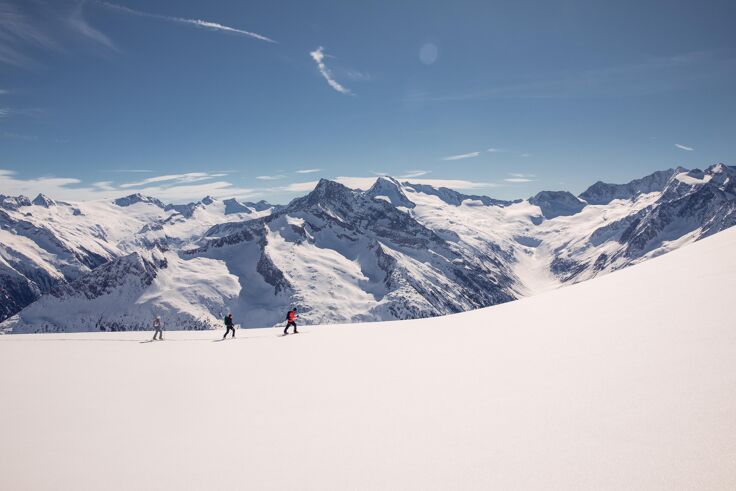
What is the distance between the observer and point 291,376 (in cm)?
1240

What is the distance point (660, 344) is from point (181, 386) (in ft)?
42.1

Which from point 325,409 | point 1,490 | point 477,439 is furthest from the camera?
point 325,409

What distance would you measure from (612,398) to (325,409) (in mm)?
5738

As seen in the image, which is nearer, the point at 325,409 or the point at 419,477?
the point at 419,477

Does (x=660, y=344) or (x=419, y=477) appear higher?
(x=660, y=344)

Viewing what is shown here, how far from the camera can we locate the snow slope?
18.0 ft

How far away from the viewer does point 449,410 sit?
25.8ft

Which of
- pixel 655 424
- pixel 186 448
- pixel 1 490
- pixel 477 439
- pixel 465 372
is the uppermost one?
pixel 465 372

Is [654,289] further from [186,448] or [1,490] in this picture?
[1,490]

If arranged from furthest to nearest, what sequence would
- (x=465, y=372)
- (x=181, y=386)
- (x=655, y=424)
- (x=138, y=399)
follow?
(x=181, y=386), (x=138, y=399), (x=465, y=372), (x=655, y=424)

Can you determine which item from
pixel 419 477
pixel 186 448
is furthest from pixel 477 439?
pixel 186 448

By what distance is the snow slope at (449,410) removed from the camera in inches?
216

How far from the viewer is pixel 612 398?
6695 millimetres

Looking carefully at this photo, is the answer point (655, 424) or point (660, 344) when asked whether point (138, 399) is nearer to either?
point (655, 424)
